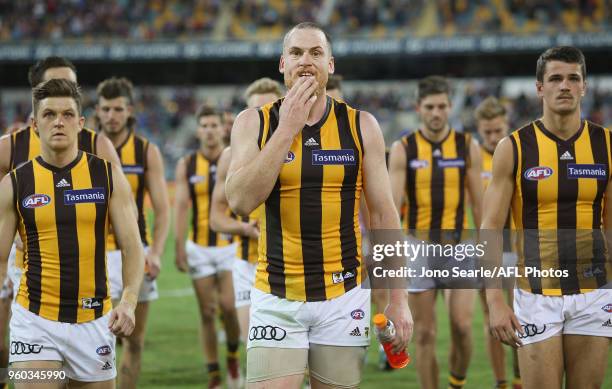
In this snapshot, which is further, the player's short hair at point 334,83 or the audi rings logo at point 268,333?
the player's short hair at point 334,83

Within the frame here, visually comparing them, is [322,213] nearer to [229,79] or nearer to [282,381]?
[282,381]

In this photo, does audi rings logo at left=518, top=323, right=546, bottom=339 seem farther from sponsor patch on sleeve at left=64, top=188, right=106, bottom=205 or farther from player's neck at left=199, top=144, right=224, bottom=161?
player's neck at left=199, top=144, right=224, bottom=161

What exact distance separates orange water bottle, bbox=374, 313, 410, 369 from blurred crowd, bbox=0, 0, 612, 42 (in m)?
31.9

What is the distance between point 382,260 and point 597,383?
1447mm

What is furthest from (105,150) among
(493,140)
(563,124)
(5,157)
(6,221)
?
(493,140)

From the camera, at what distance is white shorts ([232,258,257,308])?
24.0ft

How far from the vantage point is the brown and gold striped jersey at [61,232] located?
505 centimetres

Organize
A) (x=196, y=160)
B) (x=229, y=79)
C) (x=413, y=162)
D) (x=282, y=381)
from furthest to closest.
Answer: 1. (x=229, y=79)
2. (x=196, y=160)
3. (x=413, y=162)
4. (x=282, y=381)

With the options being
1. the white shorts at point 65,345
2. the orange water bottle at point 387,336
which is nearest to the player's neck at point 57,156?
the white shorts at point 65,345

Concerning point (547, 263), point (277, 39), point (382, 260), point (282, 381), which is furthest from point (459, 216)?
point (277, 39)

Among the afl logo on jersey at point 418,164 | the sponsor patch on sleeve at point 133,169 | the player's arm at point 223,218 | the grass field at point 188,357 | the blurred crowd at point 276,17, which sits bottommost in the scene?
the grass field at point 188,357

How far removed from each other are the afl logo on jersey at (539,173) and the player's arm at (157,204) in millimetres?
3225

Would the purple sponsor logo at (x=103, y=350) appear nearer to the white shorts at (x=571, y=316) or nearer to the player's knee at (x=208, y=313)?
the white shorts at (x=571, y=316)

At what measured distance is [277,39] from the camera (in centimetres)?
3644
